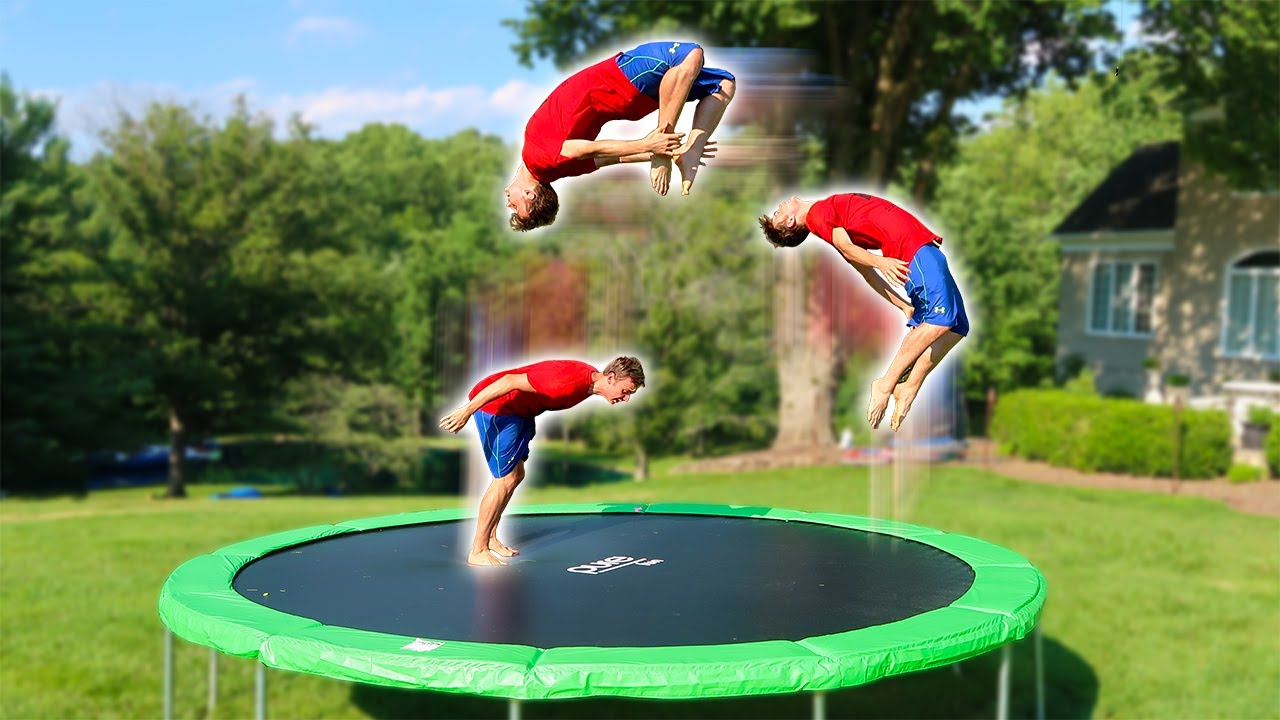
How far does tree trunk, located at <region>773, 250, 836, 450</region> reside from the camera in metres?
13.8

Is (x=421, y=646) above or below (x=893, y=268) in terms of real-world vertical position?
below

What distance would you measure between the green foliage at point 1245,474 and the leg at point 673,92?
33.8 feet

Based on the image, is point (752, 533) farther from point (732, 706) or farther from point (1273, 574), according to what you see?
point (1273, 574)

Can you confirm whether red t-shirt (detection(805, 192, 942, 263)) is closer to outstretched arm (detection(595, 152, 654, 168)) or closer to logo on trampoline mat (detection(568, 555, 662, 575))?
outstretched arm (detection(595, 152, 654, 168))

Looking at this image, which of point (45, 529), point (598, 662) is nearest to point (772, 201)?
point (45, 529)

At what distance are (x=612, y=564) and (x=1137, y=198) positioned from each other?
1447cm

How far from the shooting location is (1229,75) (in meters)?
11.5

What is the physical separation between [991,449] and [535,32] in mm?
8272

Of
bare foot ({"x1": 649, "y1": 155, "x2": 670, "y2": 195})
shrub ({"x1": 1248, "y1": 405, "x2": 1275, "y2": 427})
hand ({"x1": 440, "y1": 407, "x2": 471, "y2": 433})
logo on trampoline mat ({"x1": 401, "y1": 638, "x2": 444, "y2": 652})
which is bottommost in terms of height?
shrub ({"x1": 1248, "y1": 405, "x2": 1275, "y2": 427})

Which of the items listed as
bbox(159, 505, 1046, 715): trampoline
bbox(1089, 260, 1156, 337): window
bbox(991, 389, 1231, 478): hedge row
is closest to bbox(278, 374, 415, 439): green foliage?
bbox(991, 389, 1231, 478): hedge row

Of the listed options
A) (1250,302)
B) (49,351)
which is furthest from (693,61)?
(49,351)

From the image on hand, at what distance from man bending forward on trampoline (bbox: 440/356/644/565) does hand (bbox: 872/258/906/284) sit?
3.31ft

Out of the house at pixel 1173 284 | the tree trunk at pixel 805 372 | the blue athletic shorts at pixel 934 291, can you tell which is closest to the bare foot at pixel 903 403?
the blue athletic shorts at pixel 934 291

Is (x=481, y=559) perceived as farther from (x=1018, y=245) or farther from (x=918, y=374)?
(x=1018, y=245)
